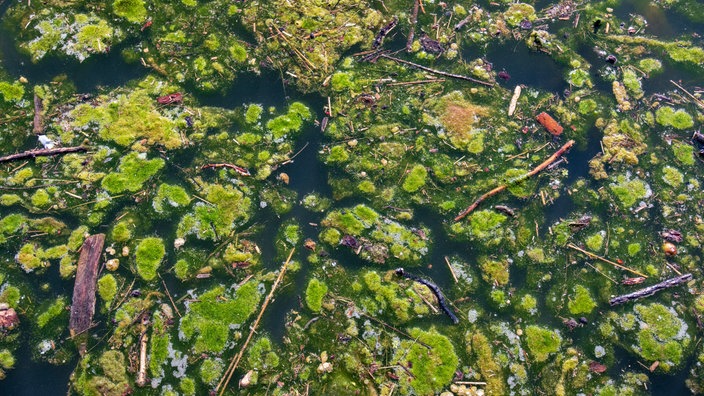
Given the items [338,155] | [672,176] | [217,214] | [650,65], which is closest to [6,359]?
[217,214]

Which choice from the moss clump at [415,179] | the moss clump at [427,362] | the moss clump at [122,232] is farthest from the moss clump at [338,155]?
the moss clump at [122,232]

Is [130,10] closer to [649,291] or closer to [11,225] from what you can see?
[11,225]

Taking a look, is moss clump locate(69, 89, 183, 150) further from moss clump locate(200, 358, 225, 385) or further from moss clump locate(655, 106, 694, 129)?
moss clump locate(655, 106, 694, 129)

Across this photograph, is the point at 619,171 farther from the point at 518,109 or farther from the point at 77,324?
the point at 77,324

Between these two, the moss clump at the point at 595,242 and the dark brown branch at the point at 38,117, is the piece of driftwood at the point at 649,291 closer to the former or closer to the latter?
the moss clump at the point at 595,242

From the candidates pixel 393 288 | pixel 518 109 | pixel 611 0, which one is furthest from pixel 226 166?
pixel 611 0

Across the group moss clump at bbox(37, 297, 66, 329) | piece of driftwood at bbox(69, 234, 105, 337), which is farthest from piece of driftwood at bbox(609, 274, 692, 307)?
moss clump at bbox(37, 297, 66, 329)
